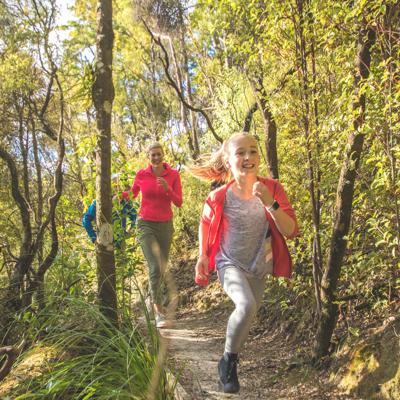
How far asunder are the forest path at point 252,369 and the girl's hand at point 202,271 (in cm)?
63

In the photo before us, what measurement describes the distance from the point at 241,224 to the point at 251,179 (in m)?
0.38

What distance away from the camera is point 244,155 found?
10.8 ft

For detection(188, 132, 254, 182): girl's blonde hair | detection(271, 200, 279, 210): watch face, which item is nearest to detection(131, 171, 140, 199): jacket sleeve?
detection(188, 132, 254, 182): girl's blonde hair

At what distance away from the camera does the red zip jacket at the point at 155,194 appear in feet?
17.9

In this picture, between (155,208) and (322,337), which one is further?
(155,208)

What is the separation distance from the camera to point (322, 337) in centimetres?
355

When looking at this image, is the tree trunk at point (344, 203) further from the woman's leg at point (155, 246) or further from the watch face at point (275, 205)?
the woman's leg at point (155, 246)

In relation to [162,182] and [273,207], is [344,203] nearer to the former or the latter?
[273,207]

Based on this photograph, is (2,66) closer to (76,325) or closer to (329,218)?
(76,325)

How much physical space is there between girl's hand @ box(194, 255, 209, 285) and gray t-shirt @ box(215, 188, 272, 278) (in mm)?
153

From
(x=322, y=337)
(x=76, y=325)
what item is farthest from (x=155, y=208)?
(x=322, y=337)

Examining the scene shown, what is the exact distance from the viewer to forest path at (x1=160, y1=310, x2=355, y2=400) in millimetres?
3342

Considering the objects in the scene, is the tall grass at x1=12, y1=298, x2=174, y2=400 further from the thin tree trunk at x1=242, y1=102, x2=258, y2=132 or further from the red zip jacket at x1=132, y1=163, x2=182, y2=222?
the thin tree trunk at x1=242, y1=102, x2=258, y2=132

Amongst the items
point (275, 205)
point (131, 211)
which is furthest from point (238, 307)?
point (131, 211)
